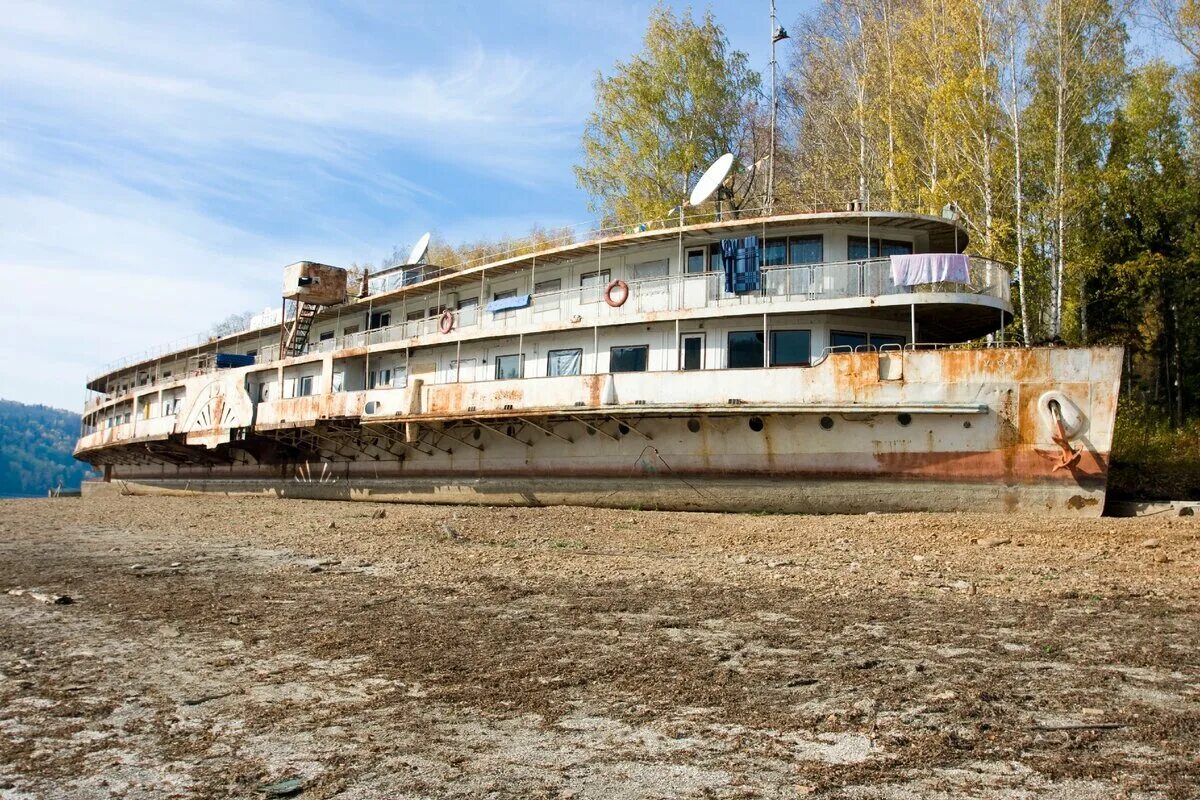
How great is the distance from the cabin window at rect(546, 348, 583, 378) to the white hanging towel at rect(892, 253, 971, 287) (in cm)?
804

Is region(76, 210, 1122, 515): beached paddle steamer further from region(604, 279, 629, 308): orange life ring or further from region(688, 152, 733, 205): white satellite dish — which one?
region(688, 152, 733, 205): white satellite dish

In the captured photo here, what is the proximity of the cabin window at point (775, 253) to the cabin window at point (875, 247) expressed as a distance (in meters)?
1.45

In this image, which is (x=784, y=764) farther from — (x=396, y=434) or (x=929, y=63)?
(x=929, y=63)

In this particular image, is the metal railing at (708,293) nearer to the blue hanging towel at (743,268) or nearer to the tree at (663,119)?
the blue hanging towel at (743,268)

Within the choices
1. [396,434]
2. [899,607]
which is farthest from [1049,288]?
[899,607]

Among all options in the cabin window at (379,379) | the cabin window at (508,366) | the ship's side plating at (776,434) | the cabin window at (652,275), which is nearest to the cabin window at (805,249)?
the cabin window at (652,275)

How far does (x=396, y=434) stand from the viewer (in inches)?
957

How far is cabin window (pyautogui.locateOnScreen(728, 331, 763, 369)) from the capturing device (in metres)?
18.9

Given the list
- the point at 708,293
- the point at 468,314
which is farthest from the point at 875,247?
the point at 468,314

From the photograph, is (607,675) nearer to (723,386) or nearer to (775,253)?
(723,386)

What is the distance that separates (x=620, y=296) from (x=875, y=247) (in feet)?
19.8

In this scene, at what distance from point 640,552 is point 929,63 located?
2285 centimetres

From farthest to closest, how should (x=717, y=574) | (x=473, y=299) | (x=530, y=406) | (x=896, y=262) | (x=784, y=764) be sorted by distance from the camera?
(x=473, y=299) → (x=530, y=406) → (x=896, y=262) → (x=717, y=574) → (x=784, y=764)

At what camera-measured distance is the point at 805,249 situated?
63.3ft
